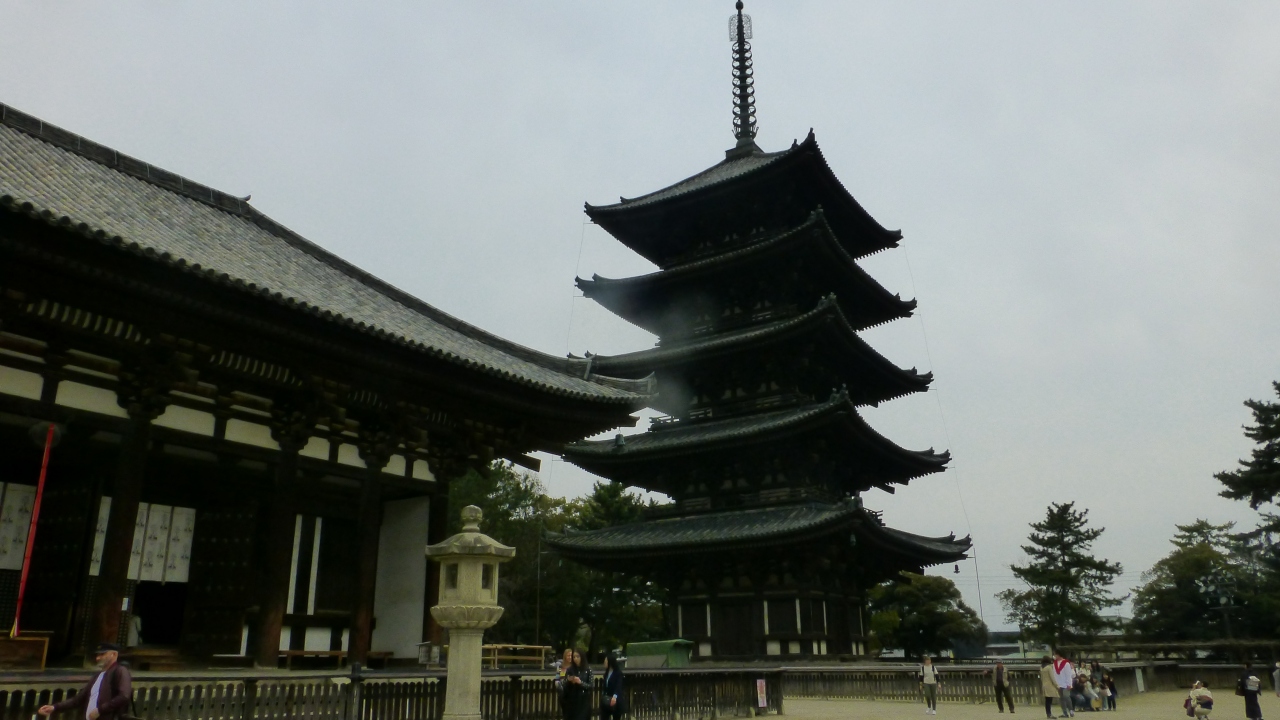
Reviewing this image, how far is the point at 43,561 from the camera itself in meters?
11.9

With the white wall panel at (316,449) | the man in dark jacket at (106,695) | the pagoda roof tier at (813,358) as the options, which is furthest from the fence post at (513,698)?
the pagoda roof tier at (813,358)

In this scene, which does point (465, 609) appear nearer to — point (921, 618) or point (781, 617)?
point (781, 617)

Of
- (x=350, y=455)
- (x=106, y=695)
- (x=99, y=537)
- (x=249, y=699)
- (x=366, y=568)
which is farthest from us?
(x=350, y=455)

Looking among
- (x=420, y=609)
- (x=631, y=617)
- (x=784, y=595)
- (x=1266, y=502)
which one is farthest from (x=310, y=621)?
(x=1266, y=502)

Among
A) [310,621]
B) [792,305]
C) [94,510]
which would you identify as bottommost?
[310,621]

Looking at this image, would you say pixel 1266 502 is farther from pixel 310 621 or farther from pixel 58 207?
pixel 58 207

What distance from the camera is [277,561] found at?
1288cm

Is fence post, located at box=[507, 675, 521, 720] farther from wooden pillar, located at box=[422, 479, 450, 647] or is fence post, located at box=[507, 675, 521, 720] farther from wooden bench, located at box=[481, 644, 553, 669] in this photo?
wooden pillar, located at box=[422, 479, 450, 647]

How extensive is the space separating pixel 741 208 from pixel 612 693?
82.1 ft

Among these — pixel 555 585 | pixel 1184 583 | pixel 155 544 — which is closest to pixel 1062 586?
pixel 1184 583

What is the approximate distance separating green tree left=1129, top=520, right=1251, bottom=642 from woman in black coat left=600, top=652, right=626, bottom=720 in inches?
2171

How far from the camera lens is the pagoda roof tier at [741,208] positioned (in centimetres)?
3319

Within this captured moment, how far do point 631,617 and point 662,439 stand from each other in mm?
28310

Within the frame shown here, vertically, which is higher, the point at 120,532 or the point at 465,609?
the point at 120,532
